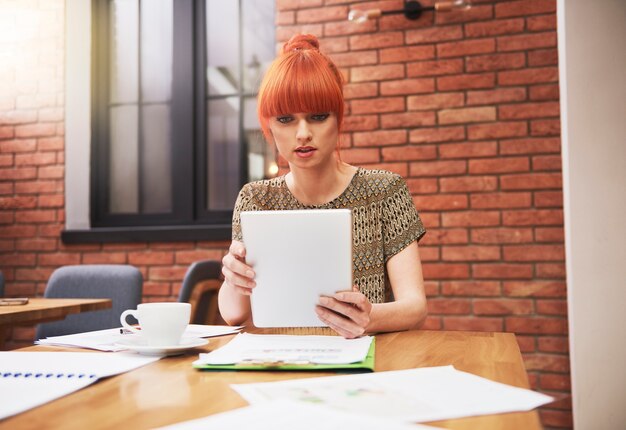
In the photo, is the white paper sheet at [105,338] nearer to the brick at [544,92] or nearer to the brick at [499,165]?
the brick at [499,165]

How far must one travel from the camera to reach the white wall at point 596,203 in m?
2.05

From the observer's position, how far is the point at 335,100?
1.39 m

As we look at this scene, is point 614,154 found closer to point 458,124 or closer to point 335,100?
point 458,124

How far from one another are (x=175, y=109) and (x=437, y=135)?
1.50 m

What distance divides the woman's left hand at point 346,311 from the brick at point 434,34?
2039 mm

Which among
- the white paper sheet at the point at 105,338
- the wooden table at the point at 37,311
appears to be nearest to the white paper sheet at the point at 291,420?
the white paper sheet at the point at 105,338

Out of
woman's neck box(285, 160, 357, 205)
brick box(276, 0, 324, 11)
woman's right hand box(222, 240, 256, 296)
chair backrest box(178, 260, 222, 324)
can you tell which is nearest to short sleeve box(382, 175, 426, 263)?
woman's neck box(285, 160, 357, 205)

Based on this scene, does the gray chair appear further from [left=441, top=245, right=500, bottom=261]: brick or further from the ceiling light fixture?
the ceiling light fixture

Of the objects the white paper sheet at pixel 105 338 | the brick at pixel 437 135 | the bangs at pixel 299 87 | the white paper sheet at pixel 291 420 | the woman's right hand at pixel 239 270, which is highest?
the brick at pixel 437 135

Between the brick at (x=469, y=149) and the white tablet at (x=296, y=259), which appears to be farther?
the brick at (x=469, y=149)

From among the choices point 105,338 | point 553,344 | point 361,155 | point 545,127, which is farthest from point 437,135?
point 105,338

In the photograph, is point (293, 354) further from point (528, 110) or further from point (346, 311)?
point (528, 110)

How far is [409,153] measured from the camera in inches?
105

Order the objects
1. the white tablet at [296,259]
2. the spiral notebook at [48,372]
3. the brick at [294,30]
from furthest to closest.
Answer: the brick at [294,30] → the white tablet at [296,259] → the spiral notebook at [48,372]
